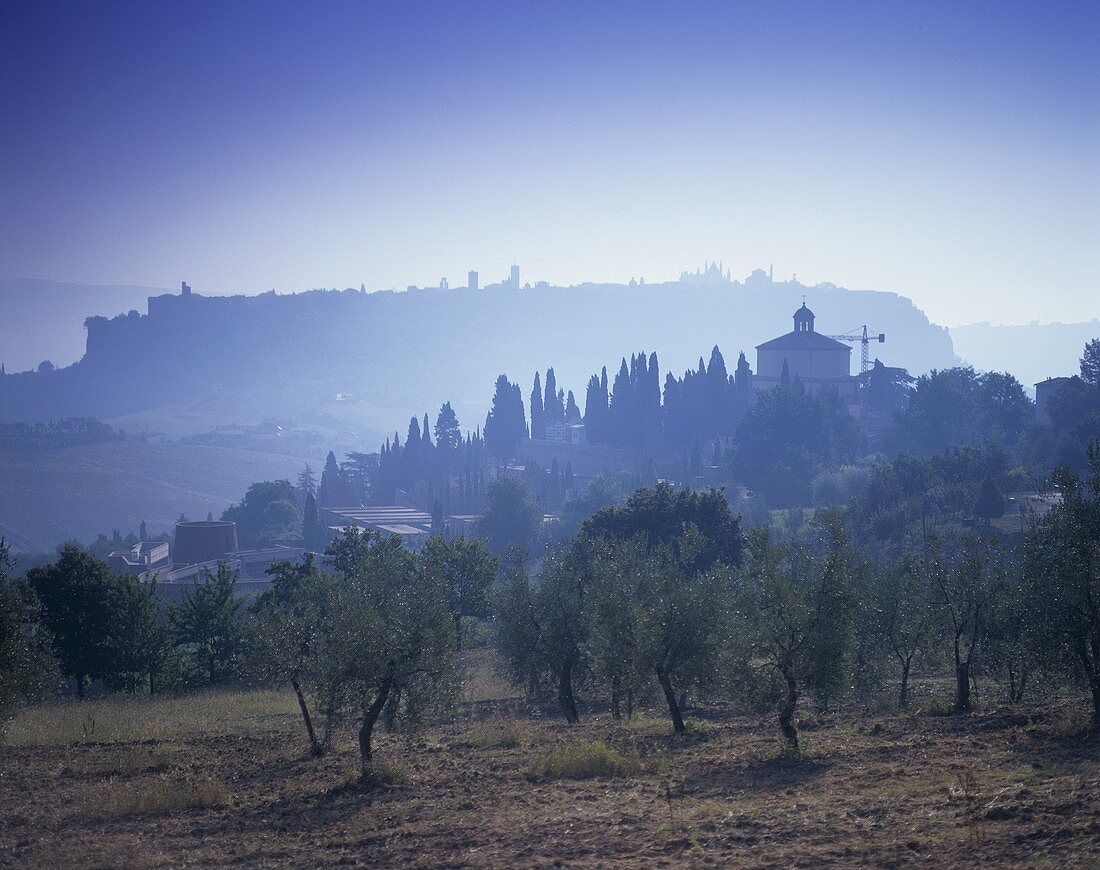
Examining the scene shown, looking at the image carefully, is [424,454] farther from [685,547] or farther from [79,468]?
[79,468]

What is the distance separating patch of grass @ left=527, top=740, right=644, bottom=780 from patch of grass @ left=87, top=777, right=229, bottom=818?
483cm

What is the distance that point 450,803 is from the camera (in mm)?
13438

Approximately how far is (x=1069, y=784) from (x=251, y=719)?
17.0 m

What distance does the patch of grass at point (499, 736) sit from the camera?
1762cm

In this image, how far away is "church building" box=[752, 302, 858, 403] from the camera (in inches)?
3588

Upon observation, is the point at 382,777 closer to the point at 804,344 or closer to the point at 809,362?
the point at 809,362

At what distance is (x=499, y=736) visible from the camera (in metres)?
18.1

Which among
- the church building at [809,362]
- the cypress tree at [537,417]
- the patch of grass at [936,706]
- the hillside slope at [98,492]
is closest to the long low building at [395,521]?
the cypress tree at [537,417]

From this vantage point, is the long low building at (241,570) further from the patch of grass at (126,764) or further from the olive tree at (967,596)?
the olive tree at (967,596)

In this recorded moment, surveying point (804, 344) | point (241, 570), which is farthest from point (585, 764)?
point (804, 344)

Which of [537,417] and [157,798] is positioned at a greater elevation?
[537,417]

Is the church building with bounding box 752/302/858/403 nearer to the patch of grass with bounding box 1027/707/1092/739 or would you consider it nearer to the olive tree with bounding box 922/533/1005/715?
the olive tree with bounding box 922/533/1005/715

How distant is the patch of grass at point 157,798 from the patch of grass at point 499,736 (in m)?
5.10

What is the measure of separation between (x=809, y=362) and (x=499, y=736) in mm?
79150
